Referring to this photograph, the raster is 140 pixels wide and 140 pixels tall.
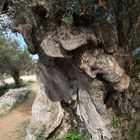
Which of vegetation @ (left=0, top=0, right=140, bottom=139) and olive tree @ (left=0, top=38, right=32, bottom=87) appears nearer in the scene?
vegetation @ (left=0, top=0, right=140, bottom=139)

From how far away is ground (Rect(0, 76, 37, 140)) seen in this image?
14.2 metres

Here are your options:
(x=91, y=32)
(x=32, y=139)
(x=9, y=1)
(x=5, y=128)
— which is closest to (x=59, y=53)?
(x=91, y=32)

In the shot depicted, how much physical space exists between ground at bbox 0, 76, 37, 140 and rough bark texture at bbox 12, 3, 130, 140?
240 cm

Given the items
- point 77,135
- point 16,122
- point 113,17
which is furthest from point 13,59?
point 113,17

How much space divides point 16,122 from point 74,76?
817 centimetres

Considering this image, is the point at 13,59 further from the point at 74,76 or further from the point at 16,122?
the point at 74,76

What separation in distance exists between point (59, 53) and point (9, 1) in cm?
174

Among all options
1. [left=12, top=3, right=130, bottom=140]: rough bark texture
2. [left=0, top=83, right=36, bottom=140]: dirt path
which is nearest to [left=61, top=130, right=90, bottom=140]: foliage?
[left=12, top=3, right=130, bottom=140]: rough bark texture

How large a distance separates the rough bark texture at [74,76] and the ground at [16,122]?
7.88 feet

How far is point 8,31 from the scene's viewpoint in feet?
32.8

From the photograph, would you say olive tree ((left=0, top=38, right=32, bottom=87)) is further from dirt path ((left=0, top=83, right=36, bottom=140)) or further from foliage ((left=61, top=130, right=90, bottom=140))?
foliage ((left=61, top=130, right=90, bottom=140))

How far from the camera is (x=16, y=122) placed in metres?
17.2

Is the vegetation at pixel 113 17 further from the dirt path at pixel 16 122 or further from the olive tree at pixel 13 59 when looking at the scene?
the olive tree at pixel 13 59

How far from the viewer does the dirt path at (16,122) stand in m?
14.2
